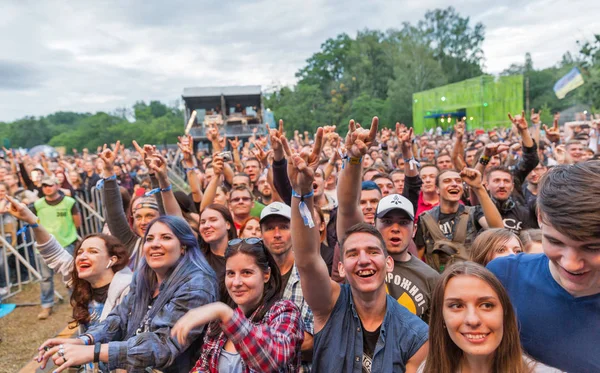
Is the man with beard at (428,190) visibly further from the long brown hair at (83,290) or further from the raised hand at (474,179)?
the long brown hair at (83,290)

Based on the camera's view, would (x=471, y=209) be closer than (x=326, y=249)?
No

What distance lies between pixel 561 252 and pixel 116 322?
251 centimetres

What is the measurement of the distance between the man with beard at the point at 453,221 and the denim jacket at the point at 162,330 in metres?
1.96

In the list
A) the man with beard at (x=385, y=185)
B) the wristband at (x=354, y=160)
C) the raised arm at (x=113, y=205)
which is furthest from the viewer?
the man with beard at (x=385, y=185)

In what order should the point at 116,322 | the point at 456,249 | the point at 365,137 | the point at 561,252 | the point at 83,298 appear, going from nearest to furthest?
1. the point at 561,252
2. the point at 365,137
3. the point at 116,322
4. the point at 83,298
5. the point at 456,249

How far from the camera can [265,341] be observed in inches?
75.8

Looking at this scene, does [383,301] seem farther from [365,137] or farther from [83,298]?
[83,298]

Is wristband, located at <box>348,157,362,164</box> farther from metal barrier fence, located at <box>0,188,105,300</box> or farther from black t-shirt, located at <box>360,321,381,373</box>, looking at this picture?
metal barrier fence, located at <box>0,188,105,300</box>

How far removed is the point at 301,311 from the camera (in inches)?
95.2

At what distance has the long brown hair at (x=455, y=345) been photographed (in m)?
1.69

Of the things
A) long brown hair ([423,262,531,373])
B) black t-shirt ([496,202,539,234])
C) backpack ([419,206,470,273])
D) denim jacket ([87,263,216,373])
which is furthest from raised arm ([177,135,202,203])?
long brown hair ([423,262,531,373])

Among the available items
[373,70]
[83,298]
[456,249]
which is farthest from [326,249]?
[373,70]

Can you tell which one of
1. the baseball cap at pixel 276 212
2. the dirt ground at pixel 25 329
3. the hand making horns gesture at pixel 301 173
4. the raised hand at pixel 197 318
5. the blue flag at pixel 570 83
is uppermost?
the blue flag at pixel 570 83

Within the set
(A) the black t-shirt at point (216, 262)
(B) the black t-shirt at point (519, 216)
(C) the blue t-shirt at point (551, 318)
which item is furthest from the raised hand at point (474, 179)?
(A) the black t-shirt at point (216, 262)
